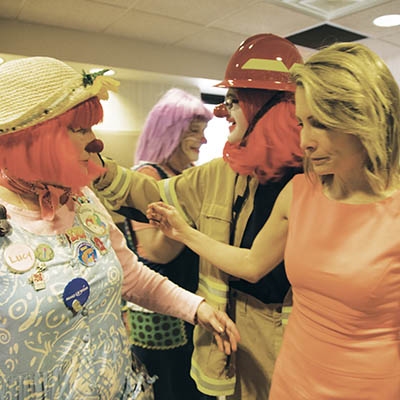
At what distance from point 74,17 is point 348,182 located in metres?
3.01

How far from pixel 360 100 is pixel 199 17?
9.26 feet

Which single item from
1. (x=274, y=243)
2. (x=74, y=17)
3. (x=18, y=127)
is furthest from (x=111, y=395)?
(x=74, y=17)

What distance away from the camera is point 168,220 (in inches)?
54.3

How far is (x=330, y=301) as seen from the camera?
96 cm

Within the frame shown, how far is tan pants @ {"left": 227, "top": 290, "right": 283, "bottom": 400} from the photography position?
1.29 metres

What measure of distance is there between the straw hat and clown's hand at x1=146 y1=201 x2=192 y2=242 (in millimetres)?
519

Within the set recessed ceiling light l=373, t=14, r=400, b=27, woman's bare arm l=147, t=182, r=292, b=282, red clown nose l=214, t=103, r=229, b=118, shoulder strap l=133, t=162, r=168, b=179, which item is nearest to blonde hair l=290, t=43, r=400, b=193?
woman's bare arm l=147, t=182, r=292, b=282

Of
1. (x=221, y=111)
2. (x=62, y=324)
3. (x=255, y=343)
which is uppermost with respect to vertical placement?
(x=221, y=111)

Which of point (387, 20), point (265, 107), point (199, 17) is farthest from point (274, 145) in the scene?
point (387, 20)

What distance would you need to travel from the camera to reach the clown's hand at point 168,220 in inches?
53.4

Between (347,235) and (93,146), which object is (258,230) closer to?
(347,235)

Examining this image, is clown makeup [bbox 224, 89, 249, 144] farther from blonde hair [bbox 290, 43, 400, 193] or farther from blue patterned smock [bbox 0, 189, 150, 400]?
blue patterned smock [bbox 0, 189, 150, 400]

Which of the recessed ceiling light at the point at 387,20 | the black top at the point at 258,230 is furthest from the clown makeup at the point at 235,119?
the recessed ceiling light at the point at 387,20

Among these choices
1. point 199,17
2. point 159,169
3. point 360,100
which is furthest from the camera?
point 199,17
